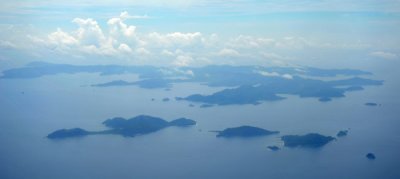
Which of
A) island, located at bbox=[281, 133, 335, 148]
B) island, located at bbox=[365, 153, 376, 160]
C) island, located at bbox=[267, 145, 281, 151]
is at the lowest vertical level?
island, located at bbox=[365, 153, 376, 160]

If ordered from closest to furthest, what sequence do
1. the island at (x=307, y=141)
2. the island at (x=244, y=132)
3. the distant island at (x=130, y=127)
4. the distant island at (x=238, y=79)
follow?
1. the island at (x=307, y=141)
2. the island at (x=244, y=132)
3. the distant island at (x=130, y=127)
4. the distant island at (x=238, y=79)

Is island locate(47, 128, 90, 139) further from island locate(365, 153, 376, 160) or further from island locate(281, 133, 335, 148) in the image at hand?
island locate(365, 153, 376, 160)

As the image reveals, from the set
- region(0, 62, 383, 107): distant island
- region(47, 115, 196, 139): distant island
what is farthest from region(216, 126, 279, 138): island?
region(0, 62, 383, 107): distant island

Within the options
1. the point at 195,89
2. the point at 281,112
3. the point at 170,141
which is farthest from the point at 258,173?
the point at 195,89

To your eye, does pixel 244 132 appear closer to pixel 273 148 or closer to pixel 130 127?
pixel 273 148

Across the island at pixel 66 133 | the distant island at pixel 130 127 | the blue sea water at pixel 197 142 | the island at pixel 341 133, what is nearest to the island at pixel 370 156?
the blue sea water at pixel 197 142

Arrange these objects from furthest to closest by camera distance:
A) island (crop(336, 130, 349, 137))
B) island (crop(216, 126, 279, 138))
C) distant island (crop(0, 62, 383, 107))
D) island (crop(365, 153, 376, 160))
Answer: distant island (crop(0, 62, 383, 107))
island (crop(216, 126, 279, 138))
island (crop(336, 130, 349, 137))
island (crop(365, 153, 376, 160))

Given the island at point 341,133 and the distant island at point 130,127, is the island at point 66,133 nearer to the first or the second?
the distant island at point 130,127
